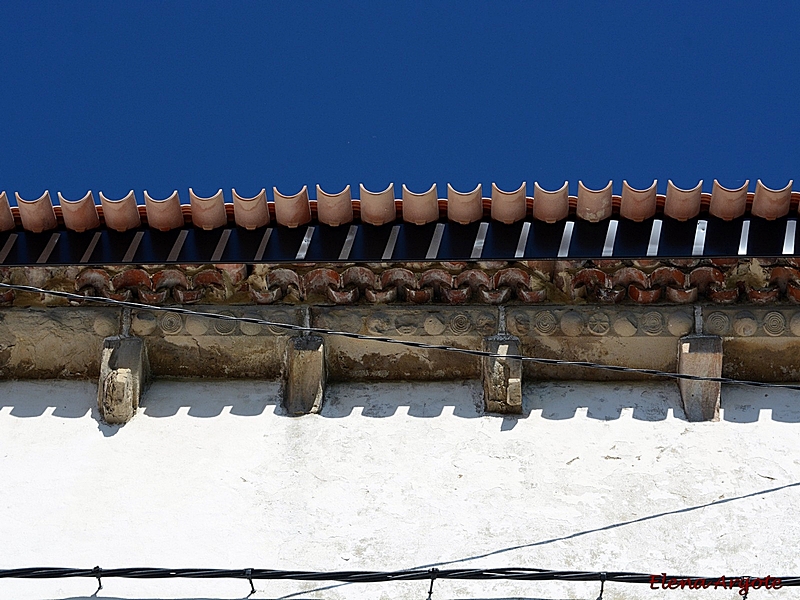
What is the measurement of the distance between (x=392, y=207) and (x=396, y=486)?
1851mm

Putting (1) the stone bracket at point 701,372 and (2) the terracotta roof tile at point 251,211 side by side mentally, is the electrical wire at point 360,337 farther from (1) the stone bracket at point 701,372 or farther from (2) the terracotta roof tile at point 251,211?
(2) the terracotta roof tile at point 251,211

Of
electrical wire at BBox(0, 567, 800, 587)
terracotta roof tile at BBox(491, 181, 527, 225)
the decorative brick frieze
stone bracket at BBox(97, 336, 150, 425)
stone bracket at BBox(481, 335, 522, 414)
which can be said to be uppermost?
terracotta roof tile at BBox(491, 181, 527, 225)

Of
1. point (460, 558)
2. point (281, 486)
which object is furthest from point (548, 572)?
point (281, 486)

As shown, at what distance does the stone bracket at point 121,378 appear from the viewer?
7.55 meters

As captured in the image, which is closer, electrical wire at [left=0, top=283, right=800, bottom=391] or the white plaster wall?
the white plaster wall

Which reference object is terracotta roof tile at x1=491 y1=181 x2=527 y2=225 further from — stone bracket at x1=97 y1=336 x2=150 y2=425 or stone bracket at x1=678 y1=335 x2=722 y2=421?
stone bracket at x1=97 y1=336 x2=150 y2=425

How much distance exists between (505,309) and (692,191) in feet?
4.64

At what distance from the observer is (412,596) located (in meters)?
6.16

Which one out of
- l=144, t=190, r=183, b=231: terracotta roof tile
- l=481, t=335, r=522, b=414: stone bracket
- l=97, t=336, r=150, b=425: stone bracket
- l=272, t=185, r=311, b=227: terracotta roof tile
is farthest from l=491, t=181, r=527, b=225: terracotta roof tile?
l=97, t=336, r=150, b=425: stone bracket

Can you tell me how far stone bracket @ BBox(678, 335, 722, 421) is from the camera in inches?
292

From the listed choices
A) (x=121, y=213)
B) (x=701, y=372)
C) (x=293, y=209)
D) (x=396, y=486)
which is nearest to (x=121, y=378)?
(x=121, y=213)

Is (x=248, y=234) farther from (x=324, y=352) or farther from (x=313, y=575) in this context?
(x=313, y=575)

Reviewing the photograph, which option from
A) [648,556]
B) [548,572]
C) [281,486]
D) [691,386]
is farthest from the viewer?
[691,386]

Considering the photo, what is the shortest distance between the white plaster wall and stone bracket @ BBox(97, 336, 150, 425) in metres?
0.10
